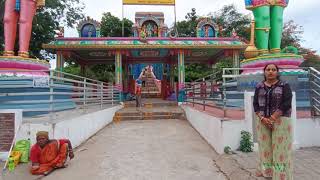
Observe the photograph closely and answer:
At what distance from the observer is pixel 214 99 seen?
26.0 ft

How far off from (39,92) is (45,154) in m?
1.83

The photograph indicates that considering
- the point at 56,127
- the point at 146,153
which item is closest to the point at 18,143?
the point at 56,127

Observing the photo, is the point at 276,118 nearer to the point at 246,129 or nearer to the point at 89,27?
the point at 246,129

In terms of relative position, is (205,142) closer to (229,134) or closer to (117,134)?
(229,134)

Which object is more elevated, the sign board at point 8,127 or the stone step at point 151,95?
the stone step at point 151,95

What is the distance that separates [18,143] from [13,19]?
15.3ft

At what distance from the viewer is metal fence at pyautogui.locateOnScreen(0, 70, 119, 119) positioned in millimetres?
6465

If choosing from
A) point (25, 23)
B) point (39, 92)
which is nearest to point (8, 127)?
point (39, 92)

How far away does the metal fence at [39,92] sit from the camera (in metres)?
6.46

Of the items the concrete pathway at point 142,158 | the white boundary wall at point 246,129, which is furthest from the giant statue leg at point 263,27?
the concrete pathway at point 142,158

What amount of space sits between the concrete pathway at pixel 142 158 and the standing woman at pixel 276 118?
127 centimetres

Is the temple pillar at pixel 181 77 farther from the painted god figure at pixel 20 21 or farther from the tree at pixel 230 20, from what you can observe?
the tree at pixel 230 20

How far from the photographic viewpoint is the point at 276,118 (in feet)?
13.3

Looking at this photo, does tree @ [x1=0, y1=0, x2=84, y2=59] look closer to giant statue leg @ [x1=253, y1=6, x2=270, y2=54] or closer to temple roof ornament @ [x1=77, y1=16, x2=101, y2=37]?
temple roof ornament @ [x1=77, y1=16, x2=101, y2=37]
